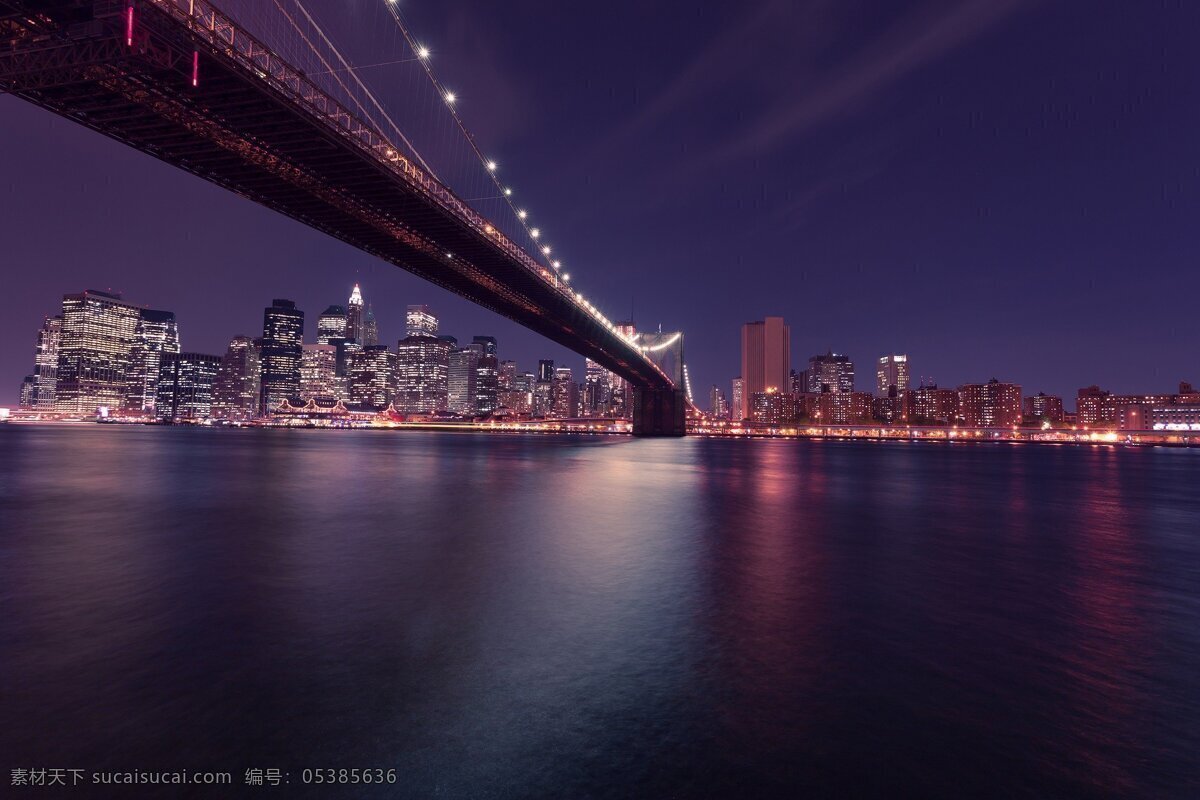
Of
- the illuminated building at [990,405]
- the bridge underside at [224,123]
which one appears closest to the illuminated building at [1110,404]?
the illuminated building at [990,405]

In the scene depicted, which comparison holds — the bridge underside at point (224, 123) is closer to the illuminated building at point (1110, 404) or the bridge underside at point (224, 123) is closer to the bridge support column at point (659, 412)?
the bridge support column at point (659, 412)

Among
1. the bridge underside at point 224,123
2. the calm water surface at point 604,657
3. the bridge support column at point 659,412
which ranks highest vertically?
the bridge underside at point 224,123

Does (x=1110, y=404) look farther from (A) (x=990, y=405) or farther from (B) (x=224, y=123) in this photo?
(B) (x=224, y=123)

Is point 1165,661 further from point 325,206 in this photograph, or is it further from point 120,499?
point 325,206

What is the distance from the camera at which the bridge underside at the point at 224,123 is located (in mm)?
15328

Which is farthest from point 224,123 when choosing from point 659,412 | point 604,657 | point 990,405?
point 990,405

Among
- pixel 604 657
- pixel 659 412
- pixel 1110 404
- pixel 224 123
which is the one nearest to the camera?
pixel 604 657

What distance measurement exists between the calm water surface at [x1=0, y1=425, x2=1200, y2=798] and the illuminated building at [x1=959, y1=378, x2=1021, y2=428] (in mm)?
197018

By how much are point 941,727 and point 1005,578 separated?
7.45 metres

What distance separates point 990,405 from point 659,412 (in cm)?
13738

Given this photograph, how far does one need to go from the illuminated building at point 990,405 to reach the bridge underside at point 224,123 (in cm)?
18826

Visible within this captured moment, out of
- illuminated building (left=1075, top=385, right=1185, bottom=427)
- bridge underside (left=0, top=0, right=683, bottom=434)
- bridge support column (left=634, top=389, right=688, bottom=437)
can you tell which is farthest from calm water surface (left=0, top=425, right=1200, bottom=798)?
illuminated building (left=1075, top=385, right=1185, bottom=427)

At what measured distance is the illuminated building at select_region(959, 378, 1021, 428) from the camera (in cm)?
17750

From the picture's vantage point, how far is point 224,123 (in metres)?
21.7
